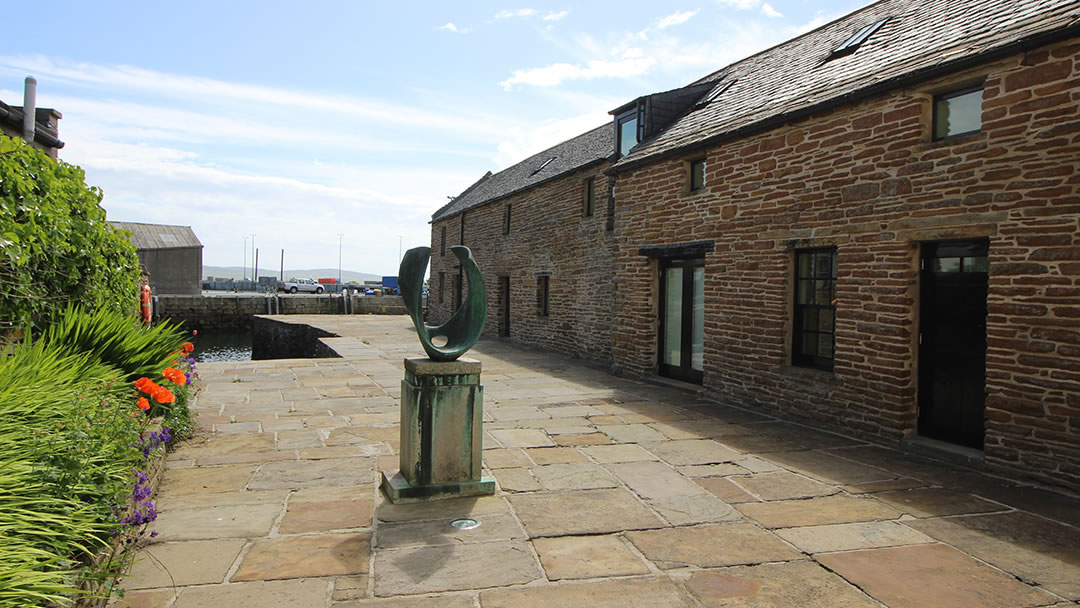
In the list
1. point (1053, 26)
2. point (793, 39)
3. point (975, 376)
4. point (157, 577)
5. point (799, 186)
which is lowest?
point (157, 577)

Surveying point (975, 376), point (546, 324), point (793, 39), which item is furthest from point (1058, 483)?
point (546, 324)

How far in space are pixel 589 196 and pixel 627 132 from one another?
2.44 meters

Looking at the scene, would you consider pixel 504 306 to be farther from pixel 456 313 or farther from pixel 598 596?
pixel 598 596

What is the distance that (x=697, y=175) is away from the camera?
1031cm

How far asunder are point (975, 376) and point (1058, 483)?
1.25 metres

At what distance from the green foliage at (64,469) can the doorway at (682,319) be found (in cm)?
784

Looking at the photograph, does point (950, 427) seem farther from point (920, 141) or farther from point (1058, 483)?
point (920, 141)

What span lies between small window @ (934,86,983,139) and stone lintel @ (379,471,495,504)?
5618 millimetres

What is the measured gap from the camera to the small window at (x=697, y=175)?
33.4 feet

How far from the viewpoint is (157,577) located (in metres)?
3.47

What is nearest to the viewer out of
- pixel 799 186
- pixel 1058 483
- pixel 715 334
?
pixel 1058 483

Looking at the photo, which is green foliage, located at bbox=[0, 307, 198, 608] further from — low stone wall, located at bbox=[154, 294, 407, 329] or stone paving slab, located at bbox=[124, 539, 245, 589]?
low stone wall, located at bbox=[154, 294, 407, 329]

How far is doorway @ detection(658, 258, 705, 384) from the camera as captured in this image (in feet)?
34.2

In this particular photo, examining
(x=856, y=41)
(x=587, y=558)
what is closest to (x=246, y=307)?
(x=856, y=41)
